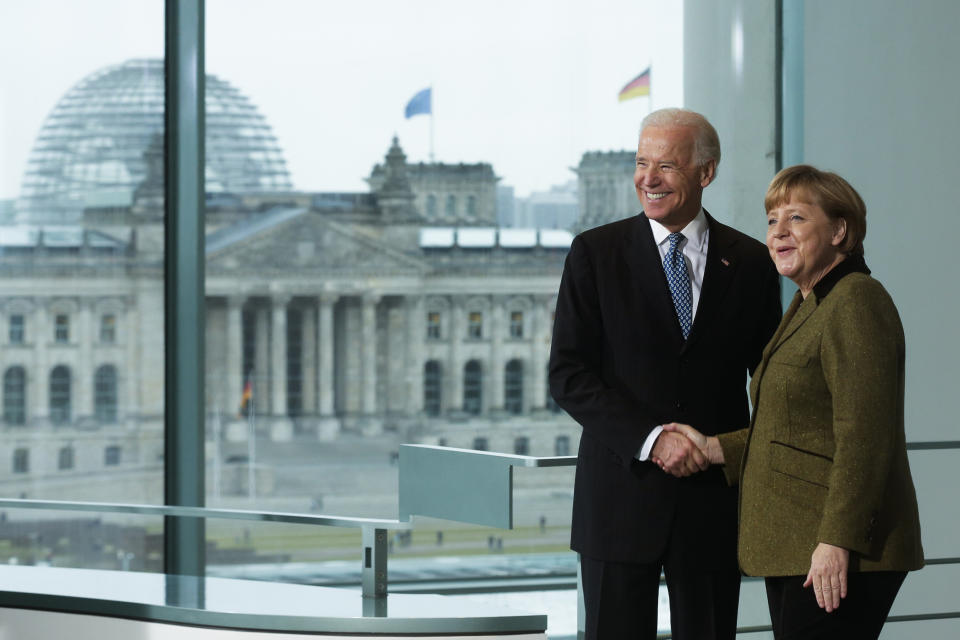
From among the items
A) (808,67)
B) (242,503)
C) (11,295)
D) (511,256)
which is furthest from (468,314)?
(808,67)

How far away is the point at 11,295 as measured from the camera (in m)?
5.71

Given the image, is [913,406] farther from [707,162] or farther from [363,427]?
[363,427]

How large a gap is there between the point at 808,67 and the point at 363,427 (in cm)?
484

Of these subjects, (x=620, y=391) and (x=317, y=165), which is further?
(x=317, y=165)

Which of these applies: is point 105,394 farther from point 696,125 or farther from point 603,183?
point 696,125

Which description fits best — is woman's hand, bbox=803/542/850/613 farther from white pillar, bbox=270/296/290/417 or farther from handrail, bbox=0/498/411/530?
white pillar, bbox=270/296/290/417

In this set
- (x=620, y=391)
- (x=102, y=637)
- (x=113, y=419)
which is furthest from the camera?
(x=113, y=419)

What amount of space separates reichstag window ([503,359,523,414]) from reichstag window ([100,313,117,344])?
343 cm

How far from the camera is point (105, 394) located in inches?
246

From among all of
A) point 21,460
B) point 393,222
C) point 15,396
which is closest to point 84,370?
point 15,396

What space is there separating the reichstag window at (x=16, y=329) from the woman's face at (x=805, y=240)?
15.8 ft

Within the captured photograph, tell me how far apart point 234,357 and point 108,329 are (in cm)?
207

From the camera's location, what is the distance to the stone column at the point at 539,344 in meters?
8.51

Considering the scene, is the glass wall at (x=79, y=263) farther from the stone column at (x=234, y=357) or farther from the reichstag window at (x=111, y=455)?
the stone column at (x=234, y=357)
